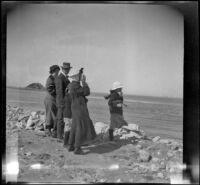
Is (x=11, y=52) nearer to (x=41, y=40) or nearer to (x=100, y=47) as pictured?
(x=41, y=40)

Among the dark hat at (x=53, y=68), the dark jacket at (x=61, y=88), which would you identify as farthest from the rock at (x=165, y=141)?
the dark hat at (x=53, y=68)

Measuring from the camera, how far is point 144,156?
2010mm

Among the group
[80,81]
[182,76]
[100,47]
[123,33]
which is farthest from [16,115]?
[182,76]

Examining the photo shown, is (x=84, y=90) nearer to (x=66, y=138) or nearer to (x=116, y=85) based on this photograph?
(x=116, y=85)

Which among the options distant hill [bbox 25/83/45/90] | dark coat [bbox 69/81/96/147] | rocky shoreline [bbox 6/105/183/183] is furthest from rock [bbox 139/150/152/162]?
distant hill [bbox 25/83/45/90]

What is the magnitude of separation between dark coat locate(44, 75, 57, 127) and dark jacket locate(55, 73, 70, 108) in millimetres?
28

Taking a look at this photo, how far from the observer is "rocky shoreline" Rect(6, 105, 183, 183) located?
199cm

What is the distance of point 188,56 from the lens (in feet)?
6.55

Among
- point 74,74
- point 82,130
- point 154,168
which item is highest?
point 74,74

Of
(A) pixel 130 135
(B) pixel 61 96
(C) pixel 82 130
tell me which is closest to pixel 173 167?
(A) pixel 130 135

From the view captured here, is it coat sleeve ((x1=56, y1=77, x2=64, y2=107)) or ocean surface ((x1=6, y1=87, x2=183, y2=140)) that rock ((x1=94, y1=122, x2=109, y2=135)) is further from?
coat sleeve ((x1=56, y1=77, x2=64, y2=107))

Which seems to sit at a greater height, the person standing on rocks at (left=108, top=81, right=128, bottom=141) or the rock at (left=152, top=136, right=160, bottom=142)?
the person standing on rocks at (left=108, top=81, right=128, bottom=141)

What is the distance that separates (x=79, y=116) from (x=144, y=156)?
0.54m

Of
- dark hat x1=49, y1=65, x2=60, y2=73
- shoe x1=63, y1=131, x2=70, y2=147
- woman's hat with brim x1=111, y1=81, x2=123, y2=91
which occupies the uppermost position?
dark hat x1=49, y1=65, x2=60, y2=73
